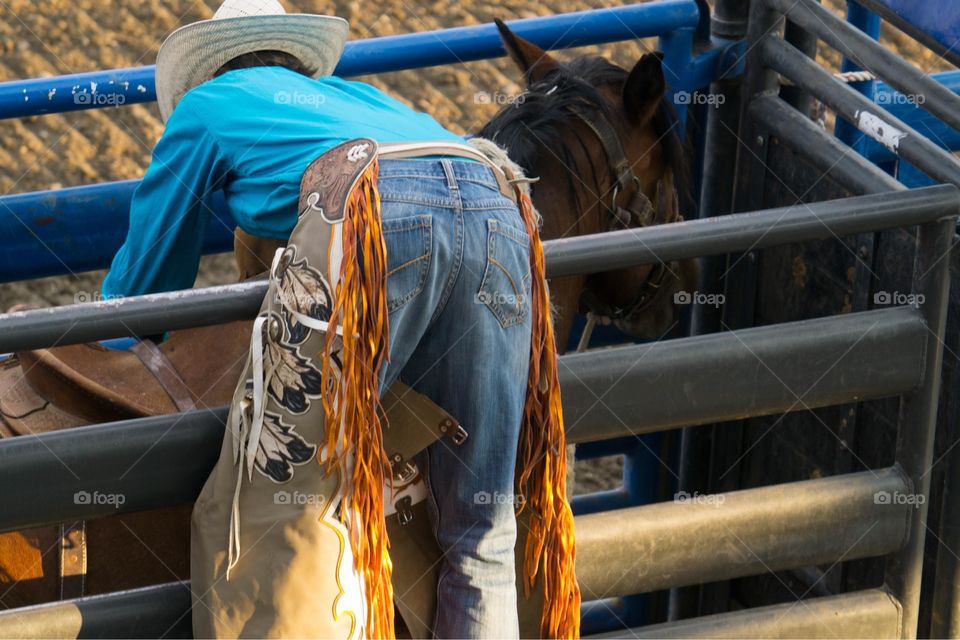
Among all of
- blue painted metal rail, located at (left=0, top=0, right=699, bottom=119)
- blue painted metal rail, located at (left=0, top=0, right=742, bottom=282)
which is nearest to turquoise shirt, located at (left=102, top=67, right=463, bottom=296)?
blue painted metal rail, located at (left=0, top=0, right=742, bottom=282)

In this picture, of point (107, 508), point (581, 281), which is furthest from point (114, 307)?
point (581, 281)

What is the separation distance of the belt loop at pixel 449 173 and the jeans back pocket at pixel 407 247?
0.06 metres

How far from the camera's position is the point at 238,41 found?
2.59 m

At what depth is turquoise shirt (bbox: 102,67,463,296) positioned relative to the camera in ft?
7.58

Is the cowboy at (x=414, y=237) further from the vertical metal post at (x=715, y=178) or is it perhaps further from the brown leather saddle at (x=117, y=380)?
the vertical metal post at (x=715, y=178)

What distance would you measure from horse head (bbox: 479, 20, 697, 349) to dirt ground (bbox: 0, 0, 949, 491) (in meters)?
4.22

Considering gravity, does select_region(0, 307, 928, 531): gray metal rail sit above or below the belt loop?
below

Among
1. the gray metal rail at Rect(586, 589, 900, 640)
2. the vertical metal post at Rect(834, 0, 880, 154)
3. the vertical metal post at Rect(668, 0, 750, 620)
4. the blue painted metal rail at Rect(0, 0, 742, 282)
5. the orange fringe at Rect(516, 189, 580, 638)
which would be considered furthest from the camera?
the vertical metal post at Rect(834, 0, 880, 154)

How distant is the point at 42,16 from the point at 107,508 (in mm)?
6111

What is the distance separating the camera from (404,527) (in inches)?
95.3

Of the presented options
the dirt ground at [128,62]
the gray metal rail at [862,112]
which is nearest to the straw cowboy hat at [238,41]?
the gray metal rail at [862,112]

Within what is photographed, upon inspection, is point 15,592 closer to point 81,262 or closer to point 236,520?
point 236,520

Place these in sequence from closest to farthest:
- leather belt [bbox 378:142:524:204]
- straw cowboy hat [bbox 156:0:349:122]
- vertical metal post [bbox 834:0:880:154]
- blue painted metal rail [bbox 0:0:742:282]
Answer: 1. leather belt [bbox 378:142:524:204]
2. straw cowboy hat [bbox 156:0:349:122]
3. blue painted metal rail [bbox 0:0:742:282]
4. vertical metal post [bbox 834:0:880:154]

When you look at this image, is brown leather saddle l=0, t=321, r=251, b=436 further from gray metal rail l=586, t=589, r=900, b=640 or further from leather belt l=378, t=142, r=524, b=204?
gray metal rail l=586, t=589, r=900, b=640
